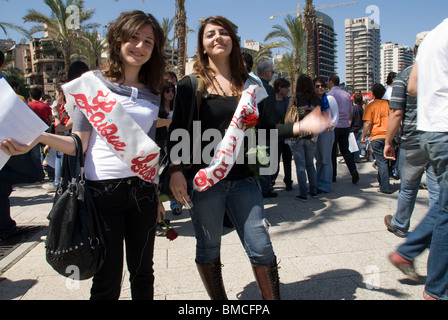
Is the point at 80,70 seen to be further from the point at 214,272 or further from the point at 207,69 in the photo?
the point at 214,272

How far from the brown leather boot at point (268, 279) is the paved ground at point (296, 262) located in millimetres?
570

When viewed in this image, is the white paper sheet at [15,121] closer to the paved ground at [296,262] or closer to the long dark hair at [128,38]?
the long dark hair at [128,38]

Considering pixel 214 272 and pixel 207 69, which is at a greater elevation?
pixel 207 69

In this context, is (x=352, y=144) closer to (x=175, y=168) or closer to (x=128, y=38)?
(x=175, y=168)

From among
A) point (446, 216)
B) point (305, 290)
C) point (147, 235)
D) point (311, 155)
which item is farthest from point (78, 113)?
point (311, 155)

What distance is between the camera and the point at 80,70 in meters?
3.48

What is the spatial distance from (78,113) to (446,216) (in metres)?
2.25

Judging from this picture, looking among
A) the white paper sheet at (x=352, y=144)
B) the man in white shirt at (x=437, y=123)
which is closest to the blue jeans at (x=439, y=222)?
the man in white shirt at (x=437, y=123)

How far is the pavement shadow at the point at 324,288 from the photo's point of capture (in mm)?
2662

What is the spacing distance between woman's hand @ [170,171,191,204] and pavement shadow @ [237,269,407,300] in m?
1.08

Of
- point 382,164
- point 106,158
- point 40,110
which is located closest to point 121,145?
point 106,158

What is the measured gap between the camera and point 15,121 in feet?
5.33
